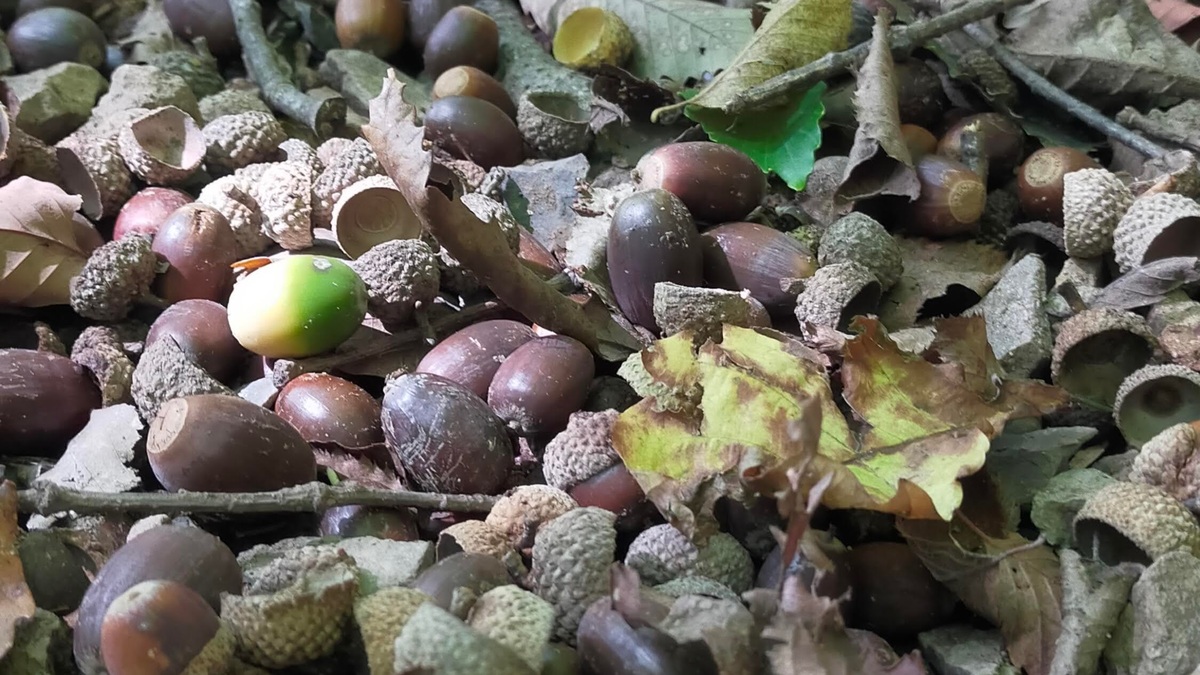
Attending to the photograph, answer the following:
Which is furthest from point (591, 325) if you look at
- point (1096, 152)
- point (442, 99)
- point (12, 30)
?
point (12, 30)

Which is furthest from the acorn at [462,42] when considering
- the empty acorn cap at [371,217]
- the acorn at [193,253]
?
the acorn at [193,253]

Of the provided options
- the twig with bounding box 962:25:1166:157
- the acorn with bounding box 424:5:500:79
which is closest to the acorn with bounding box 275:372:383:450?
the acorn with bounding box 424:5:500:79

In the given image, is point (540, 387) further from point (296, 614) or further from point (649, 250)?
point (296, 614)

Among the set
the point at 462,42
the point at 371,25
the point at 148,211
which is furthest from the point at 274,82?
the point at 148,211

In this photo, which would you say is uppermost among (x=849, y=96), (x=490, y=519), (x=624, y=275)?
(x=849, y=96)

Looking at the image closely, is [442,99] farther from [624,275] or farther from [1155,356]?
[1155,356]

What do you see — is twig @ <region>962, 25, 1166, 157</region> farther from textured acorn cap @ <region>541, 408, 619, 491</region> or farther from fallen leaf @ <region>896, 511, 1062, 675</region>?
textured acorn cap @ <region>541, 408, 619, 491</region>
